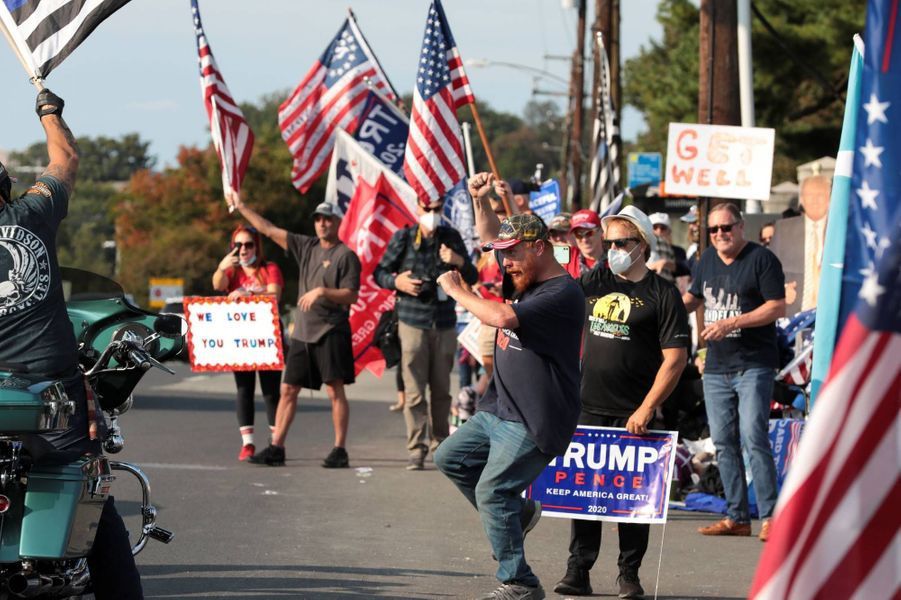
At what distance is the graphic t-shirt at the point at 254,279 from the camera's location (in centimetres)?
1288

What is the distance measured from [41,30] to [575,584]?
12.2ft

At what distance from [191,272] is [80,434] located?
209 feet

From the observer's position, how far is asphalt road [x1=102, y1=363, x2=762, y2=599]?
7.71 m

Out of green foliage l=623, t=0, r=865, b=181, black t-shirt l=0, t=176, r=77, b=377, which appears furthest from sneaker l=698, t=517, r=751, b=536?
green foliage l=623, t=0, r=865, b=181

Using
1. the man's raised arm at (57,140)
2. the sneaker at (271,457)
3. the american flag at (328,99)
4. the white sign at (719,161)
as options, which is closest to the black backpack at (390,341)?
the sneaker at (271,457)

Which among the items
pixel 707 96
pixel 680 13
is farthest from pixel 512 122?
pixel 707 96

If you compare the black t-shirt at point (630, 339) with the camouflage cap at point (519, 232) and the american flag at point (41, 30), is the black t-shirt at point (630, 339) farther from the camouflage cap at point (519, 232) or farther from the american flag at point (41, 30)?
the american flag at point (41, 30)

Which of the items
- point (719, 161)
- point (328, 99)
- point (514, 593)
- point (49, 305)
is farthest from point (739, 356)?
point (328, 99)

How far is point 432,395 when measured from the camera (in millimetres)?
12906

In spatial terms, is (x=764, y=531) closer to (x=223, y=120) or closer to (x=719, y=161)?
(x=719, y=161)

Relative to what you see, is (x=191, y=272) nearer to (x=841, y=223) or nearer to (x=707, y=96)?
(x=707, y=96)

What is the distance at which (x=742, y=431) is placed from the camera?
9.66m

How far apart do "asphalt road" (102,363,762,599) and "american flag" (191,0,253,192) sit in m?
2.57

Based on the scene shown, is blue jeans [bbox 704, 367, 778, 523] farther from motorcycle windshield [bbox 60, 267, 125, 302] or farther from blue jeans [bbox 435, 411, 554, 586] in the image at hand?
motorcycle windshield [bbox 60, 267, 125, 302]
